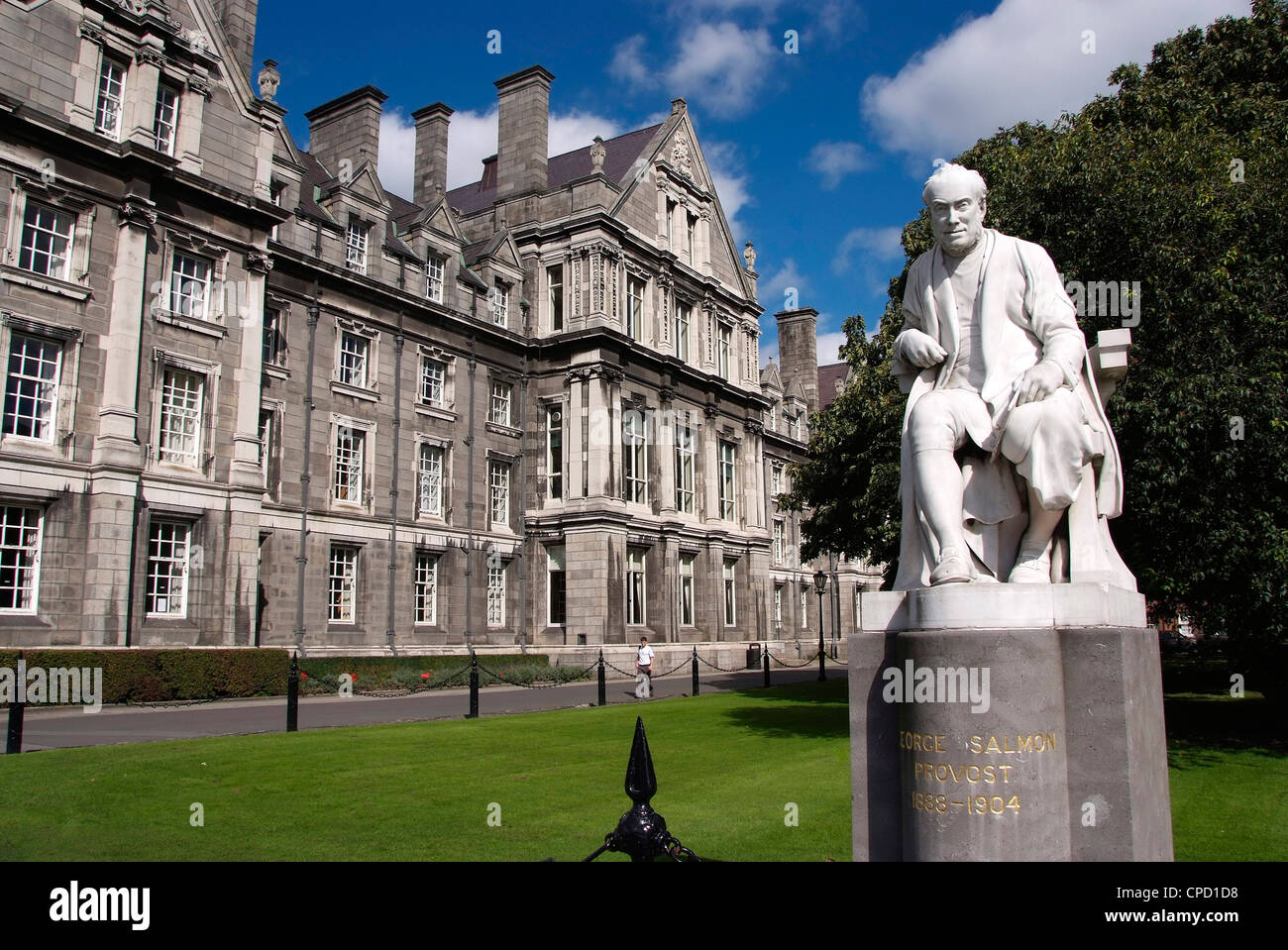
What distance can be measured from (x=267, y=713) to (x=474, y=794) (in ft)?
36.7

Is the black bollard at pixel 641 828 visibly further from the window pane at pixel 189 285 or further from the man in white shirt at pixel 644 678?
the window pane at pixel 189 285

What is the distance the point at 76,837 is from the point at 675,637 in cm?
3312

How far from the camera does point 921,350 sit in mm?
5746

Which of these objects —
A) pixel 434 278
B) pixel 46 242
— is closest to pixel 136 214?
pixel 46 242

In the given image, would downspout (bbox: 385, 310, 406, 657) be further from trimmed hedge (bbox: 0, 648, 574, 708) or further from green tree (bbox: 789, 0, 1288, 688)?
green tree (bbox: 789, 0, 1288, 688)

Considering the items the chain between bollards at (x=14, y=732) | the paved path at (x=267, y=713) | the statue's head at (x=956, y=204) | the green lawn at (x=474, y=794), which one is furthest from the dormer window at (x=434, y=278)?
the statue's head at (x=956, y=204)

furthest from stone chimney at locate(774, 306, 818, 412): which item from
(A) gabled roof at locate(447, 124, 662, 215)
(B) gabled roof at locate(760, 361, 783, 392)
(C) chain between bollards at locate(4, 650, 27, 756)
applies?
(C) chain between bollards at locate(4, 650, 27, 756)

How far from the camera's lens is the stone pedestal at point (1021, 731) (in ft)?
15.0

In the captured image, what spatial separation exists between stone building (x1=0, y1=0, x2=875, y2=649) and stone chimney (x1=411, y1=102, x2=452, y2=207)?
16cm

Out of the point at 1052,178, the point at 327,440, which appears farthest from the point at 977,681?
the point at 327,440

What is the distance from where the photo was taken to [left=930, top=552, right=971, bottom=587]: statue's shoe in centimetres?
500

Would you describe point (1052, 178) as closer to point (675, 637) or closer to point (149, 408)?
point (149, 408)


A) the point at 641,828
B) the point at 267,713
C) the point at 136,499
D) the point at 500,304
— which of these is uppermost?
the point at 500,304

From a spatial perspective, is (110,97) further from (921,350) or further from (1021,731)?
(1021,731)
